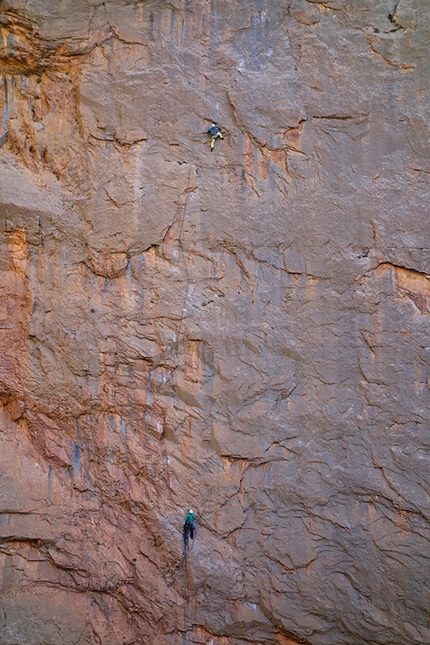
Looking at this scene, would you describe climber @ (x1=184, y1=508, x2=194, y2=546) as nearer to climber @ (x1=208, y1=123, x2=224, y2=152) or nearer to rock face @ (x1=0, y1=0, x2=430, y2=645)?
rock face @ (x1=0, y1=0, x2=430, y2=645)

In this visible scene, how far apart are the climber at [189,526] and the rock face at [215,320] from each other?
68 millimetres

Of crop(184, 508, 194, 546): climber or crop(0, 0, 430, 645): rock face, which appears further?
crop(184, 508, 194, 546): climber

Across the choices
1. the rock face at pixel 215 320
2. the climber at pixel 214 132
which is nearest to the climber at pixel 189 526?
the rock face at pixel 215 320

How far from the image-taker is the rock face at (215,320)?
15.4ft

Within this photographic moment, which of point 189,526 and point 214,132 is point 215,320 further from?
point 189,526

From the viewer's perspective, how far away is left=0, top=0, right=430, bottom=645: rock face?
15.4ft

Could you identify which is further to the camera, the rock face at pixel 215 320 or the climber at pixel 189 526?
the climber at pixel 189 526

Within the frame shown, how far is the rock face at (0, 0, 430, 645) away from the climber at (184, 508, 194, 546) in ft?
0.22

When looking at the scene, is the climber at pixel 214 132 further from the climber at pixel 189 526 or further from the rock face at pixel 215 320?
the climber at pixel 189 526

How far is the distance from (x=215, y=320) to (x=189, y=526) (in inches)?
61.0

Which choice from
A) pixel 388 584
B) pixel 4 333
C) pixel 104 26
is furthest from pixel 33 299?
pixel 388 584

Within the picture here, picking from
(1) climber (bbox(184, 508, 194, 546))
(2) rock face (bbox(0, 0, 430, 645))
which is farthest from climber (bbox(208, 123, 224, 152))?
(1) climber (bbox(184, 508, 194, 546))

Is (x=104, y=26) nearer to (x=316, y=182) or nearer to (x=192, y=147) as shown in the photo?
(x=192, y=147)

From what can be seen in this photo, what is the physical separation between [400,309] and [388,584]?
197 centimetres
